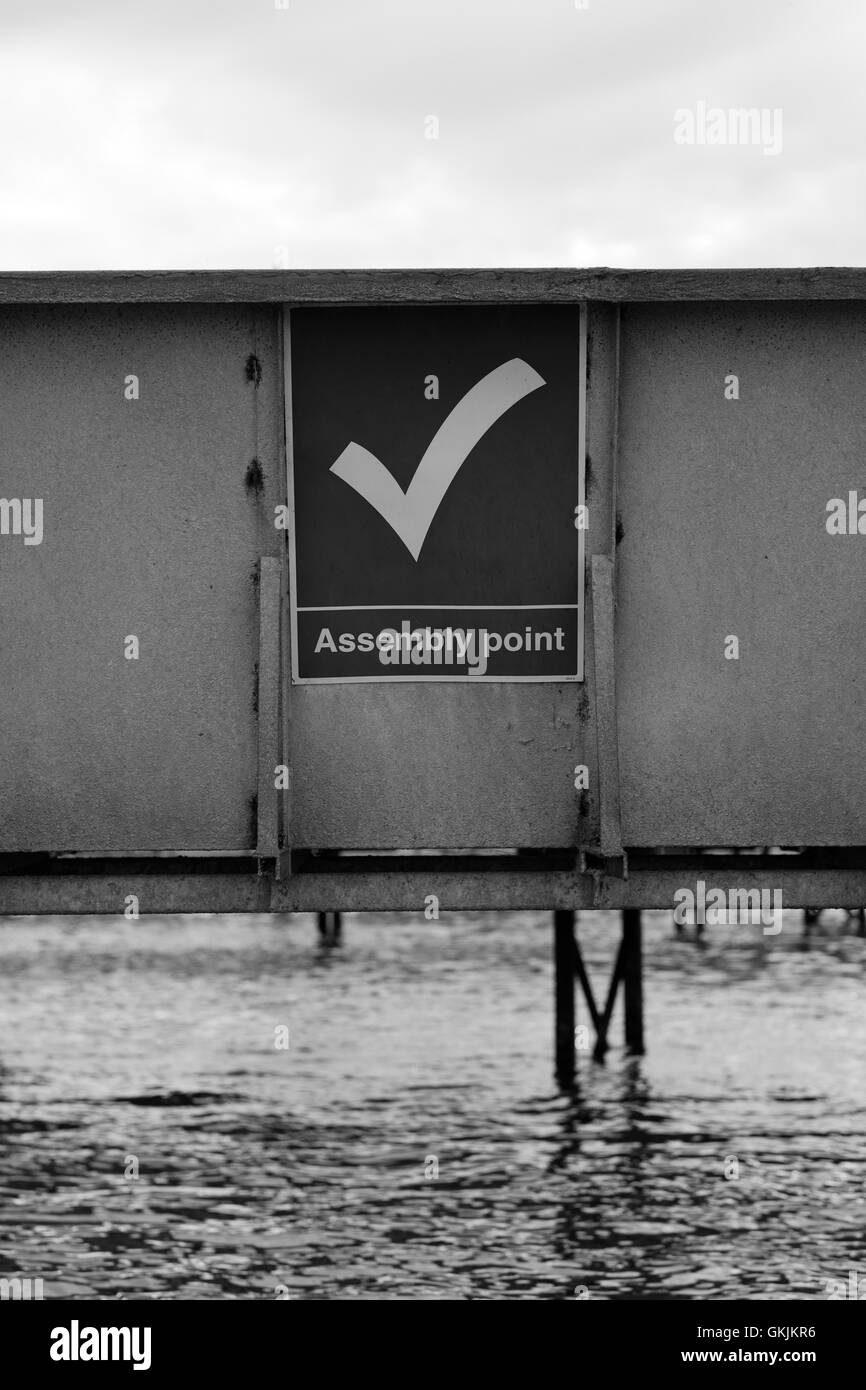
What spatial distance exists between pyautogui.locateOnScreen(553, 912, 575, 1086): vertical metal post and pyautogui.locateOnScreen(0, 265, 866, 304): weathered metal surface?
13.2 m

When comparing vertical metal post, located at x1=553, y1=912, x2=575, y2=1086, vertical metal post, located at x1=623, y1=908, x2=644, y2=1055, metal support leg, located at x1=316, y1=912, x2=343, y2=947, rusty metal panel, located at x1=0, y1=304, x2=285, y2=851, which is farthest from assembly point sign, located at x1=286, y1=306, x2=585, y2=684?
metal support leg, located at x1=316, y1=912, x2=343, y2=947

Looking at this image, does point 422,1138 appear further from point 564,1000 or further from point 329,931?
point 329,931

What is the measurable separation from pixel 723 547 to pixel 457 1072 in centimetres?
1406

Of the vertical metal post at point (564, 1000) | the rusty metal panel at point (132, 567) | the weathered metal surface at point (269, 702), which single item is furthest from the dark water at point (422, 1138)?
the weathered metal surface at point (269, 702)

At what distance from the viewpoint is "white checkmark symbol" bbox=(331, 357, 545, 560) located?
332 inches

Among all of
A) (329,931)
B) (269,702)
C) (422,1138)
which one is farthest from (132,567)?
(329,931)

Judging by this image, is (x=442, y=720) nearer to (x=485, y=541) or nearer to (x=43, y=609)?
(x=485, y=541)

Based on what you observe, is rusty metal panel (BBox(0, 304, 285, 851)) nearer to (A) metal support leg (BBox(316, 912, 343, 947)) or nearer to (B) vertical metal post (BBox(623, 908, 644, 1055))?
(B) vertical metal post (BBox(623, 908, 644, 1055))

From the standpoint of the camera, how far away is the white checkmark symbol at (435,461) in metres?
8.42

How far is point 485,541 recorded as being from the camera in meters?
8.51

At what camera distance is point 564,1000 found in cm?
2088

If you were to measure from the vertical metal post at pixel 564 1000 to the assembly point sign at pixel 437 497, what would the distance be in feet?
40.4

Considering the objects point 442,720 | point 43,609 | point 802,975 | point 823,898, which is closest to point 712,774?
point 823,898

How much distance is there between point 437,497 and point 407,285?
1104mm
